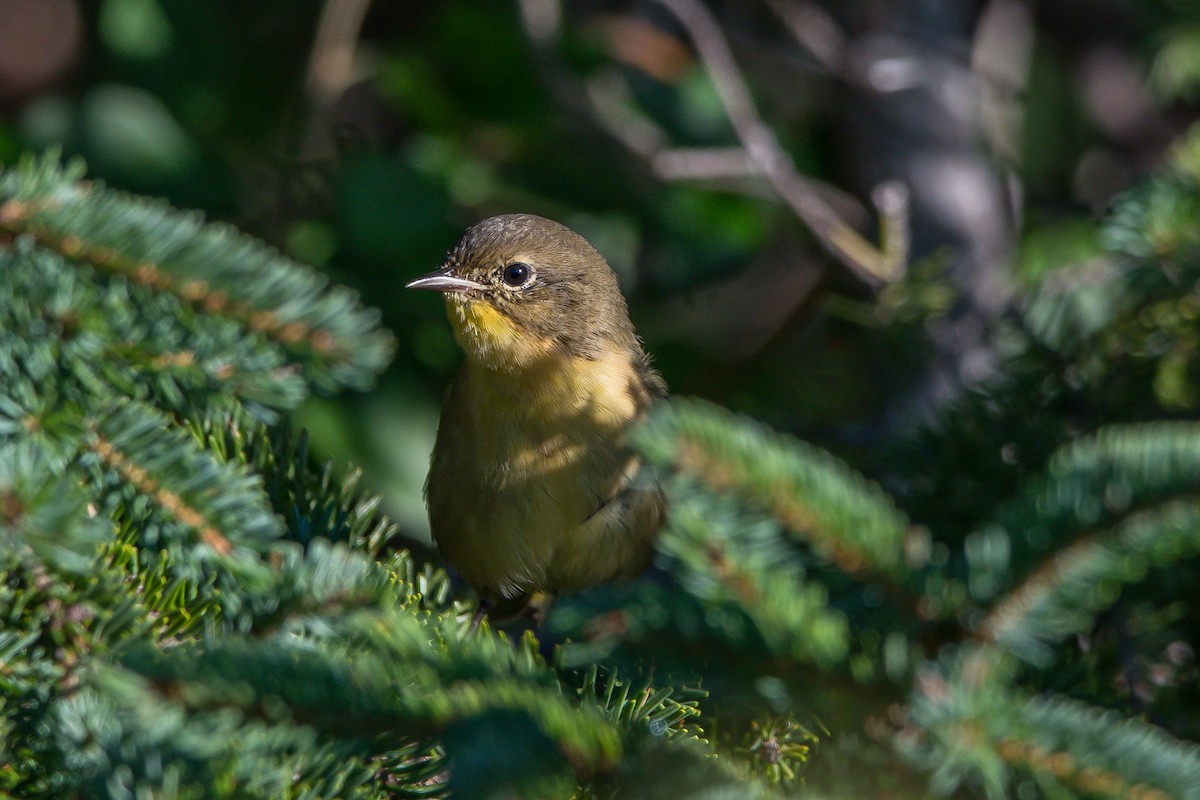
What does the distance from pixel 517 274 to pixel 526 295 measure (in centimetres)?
8

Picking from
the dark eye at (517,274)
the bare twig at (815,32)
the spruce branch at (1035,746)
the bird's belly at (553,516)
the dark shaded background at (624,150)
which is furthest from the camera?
the bare twig at (815,32)

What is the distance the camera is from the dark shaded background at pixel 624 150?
3953mm

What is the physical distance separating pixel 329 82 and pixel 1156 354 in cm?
306

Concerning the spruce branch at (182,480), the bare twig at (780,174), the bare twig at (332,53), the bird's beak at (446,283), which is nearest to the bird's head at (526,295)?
the bird's beak at (446,283)

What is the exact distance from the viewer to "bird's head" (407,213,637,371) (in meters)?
3.53

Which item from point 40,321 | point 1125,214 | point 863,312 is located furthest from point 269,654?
point 863,312

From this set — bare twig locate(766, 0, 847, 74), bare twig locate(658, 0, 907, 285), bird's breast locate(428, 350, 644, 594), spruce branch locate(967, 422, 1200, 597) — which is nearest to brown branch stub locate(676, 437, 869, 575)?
spruce branch locate(967, 422, 1200, 597)

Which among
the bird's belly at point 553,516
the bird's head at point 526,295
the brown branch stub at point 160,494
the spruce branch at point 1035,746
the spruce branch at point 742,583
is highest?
the spruce branch at point 742,583

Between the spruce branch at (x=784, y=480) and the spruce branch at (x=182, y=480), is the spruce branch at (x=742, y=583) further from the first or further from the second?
the spruce branch at (x=182, y=480)

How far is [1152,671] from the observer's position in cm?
260

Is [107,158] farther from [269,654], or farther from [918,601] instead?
[918,601]

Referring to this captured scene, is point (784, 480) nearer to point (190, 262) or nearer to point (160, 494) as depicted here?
point (160, 494)

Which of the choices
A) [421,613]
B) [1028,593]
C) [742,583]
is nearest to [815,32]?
[421,613]

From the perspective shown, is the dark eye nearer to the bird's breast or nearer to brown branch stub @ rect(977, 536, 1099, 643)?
the bird's breast
